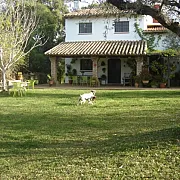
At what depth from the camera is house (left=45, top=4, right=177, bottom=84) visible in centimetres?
2533

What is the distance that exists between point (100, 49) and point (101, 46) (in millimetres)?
1192

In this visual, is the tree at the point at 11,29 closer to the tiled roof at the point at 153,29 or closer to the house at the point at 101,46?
the house at the point at 101,46

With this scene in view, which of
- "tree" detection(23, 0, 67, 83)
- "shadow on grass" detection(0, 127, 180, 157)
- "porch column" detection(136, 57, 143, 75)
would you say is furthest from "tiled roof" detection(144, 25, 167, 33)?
"shadow on grass" detection(0, 127, 180, 157)

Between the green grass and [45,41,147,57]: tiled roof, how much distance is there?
1232 centimetres

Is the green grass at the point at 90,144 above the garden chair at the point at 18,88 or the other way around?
the other way around

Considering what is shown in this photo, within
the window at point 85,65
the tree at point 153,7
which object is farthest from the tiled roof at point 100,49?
the tree at point 153,7

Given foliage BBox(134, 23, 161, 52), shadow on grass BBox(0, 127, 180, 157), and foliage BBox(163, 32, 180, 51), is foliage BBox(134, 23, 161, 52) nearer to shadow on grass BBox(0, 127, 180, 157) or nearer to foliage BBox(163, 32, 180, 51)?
foliage BBox(163, 32, 180, 51)


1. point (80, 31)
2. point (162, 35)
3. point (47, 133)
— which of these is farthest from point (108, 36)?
point (47, 133)

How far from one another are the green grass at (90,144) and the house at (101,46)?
13.2m

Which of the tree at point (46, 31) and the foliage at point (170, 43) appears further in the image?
the tree at point (46, 31)

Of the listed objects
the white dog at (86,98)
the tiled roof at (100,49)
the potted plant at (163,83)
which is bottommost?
the white dog at (86,98)

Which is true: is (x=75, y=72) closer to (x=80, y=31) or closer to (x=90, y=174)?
(x=80, y=31)

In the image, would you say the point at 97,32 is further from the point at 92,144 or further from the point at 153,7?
the point at 153,7

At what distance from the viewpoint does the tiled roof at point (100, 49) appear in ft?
79.9
